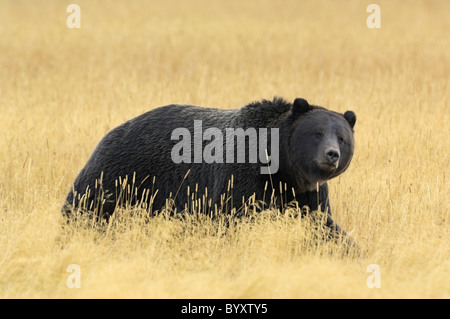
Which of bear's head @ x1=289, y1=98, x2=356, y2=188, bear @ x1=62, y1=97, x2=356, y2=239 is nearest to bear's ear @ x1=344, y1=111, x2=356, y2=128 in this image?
bear @ x1=62, y1=97, x2=356, y2=239

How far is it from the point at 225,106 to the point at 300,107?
524 cm

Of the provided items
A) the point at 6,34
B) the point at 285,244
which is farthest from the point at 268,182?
the point at 6,34

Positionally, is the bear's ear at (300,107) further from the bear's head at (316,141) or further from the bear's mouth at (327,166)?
the bear's mouth at (327,166)

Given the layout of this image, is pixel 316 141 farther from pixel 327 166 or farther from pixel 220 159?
pixel 220 159

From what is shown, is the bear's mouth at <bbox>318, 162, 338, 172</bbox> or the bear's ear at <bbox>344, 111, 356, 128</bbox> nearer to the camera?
the bear's mouth at <bbox>318, 162, 338, 172</bbox>

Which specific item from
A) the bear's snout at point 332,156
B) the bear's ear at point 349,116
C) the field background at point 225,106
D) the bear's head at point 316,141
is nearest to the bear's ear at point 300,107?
the bear's head at point 316,141

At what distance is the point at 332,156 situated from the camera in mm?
6109

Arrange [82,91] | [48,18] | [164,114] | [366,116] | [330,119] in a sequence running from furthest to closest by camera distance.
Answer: [48,18]
[82,91]
[366,116]
[164,114]
[330,119]

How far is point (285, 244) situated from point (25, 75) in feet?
30.1

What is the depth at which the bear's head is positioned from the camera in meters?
6.34

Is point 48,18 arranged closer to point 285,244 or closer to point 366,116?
point 366,116

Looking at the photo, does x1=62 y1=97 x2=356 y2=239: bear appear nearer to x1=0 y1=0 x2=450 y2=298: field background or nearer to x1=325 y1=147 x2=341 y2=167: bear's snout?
x1=325 y1=147 x2=341 y2=167: bear's snout

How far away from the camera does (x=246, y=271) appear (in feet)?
18.2

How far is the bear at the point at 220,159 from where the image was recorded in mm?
6473
